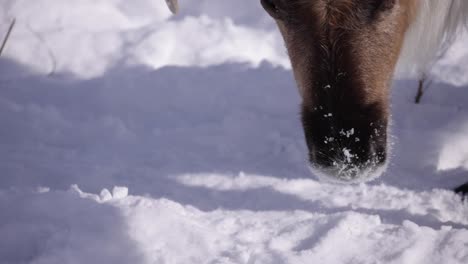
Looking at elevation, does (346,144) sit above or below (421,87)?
above

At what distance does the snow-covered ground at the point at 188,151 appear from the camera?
255 cm

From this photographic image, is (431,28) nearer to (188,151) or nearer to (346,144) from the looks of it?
(346,144)

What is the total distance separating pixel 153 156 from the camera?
3734 mm

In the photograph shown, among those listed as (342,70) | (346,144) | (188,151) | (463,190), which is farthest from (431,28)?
(188,151)

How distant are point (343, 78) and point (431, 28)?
4.67 feet

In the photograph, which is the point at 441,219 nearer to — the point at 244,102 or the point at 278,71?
the point at 244,102

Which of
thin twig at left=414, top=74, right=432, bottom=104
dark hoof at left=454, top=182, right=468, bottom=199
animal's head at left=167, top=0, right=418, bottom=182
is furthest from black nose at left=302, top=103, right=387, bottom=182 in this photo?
thin twig at left=414, top=74, right=432, bottom=104

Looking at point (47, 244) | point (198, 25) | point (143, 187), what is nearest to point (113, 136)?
point (143, 187)

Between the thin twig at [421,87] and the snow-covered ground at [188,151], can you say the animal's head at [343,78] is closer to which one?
the snow-covered ground at [188,151]

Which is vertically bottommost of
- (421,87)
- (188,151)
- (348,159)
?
(188,151)

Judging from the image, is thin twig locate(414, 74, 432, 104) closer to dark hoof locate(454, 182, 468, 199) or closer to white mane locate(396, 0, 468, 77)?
white mane locate(396, 0, 468, 77)

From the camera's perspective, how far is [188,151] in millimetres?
3797

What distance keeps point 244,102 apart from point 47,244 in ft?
7.96

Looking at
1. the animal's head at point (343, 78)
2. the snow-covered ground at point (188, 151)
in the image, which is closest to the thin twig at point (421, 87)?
the snow-covered ground at point (188, 151)
